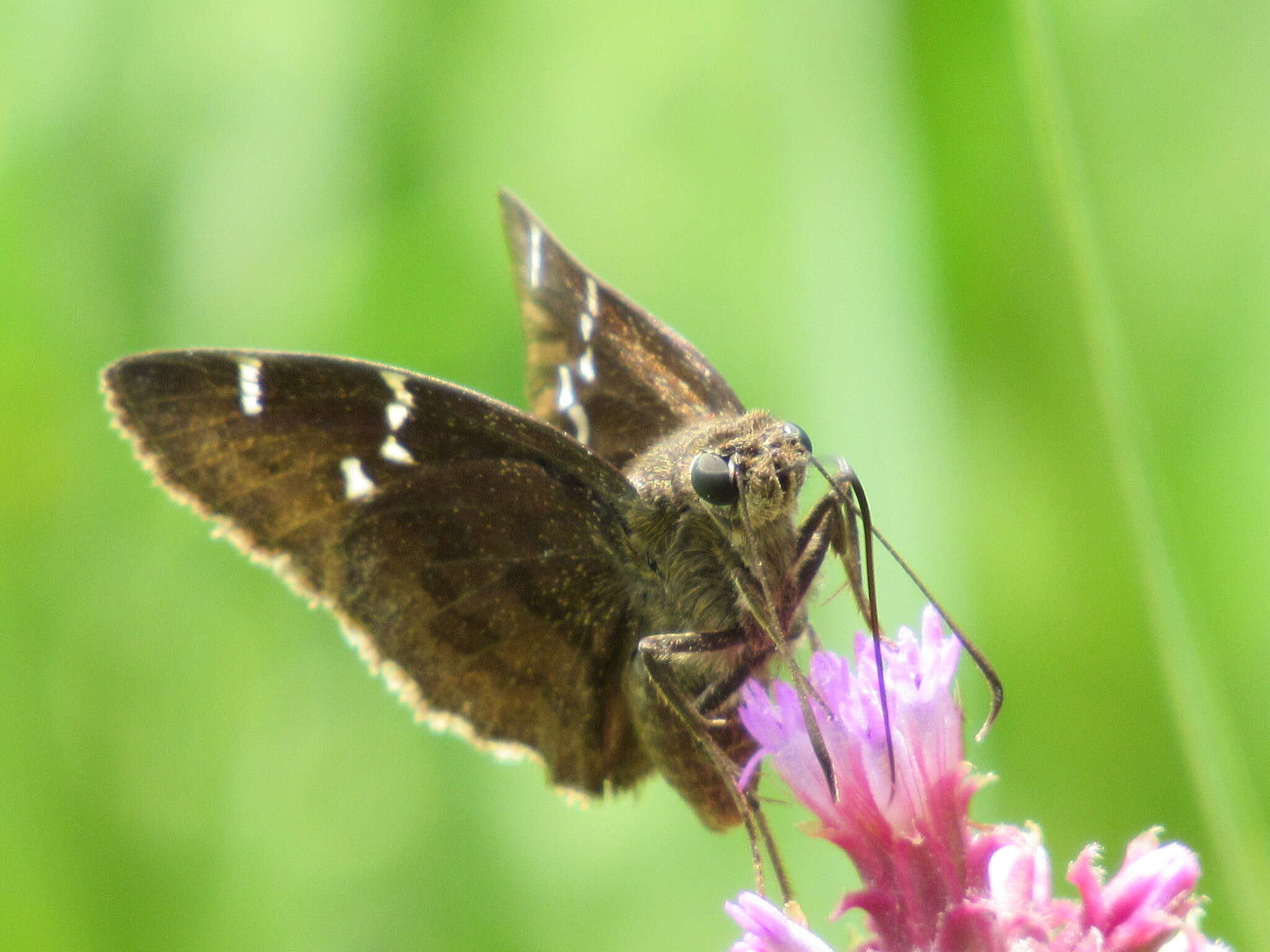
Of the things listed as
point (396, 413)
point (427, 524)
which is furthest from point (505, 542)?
point (396, 413)

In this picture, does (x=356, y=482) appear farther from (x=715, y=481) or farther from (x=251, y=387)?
(x=715, y=481)

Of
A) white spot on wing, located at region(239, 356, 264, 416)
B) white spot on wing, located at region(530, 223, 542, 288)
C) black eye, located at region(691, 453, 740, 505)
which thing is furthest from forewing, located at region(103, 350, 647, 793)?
white spot on wing, located at region(530, 223, 542, 288)

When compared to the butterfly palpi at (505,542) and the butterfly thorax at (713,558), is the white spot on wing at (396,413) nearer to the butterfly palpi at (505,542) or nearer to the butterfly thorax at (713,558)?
the butterfly palpi at (505,542)

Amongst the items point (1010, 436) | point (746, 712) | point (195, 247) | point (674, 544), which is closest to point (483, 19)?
point (195, 247)

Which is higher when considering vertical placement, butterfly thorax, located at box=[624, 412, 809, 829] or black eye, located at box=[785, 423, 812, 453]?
black eye, located at box=[785, 423, 812, 453]

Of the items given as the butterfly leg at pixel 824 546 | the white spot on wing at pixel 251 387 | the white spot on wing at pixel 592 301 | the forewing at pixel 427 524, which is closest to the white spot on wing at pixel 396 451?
the forewing at pixel 427 524

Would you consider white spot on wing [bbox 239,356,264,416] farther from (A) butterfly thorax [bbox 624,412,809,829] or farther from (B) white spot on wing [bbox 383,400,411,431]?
(A) butterfly thorax [bbox 624,412,809,829]
